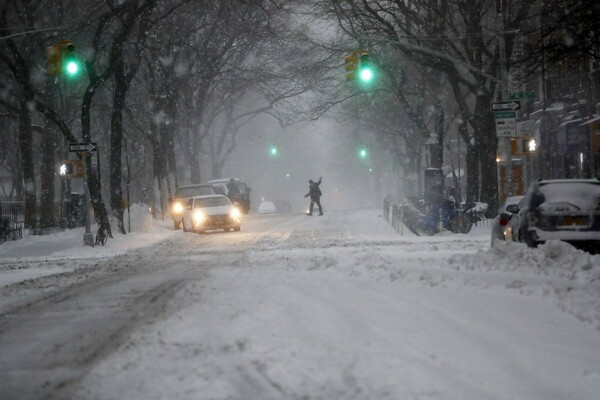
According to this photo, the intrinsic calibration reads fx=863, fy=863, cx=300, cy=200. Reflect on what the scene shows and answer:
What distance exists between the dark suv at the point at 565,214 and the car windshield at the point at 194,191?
25046mm

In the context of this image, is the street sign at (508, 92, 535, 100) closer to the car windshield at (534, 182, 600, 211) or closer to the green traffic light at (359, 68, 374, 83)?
the green traffic light at (359, 68, 374, 83)

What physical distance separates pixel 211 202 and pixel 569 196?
19311 mm

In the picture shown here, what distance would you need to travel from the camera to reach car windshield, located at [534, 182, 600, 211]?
1561cm

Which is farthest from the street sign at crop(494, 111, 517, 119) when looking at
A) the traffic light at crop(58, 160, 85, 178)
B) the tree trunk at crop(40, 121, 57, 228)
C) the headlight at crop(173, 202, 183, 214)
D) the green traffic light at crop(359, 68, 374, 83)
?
the tree trunk at crop(40, 121, 57, 228)

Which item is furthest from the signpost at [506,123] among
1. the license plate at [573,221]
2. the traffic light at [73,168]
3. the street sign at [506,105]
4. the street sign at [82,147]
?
the traffic light at [73,168]

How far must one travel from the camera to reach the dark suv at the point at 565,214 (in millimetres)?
15516

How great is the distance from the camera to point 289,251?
21000 mm

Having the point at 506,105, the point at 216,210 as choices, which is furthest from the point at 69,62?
the point at 506,105

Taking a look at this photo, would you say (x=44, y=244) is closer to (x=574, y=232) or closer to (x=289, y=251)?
(x=289, y=251)

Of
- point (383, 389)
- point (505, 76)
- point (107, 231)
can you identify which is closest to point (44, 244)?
point (107, 231)

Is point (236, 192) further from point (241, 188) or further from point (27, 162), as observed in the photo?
point (27, 162)

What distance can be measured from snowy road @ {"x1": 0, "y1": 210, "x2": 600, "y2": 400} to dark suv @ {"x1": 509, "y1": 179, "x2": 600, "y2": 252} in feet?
4.08

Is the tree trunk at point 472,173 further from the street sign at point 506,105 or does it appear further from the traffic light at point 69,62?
the traffic light at point 69,62

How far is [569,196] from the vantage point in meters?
15.8
